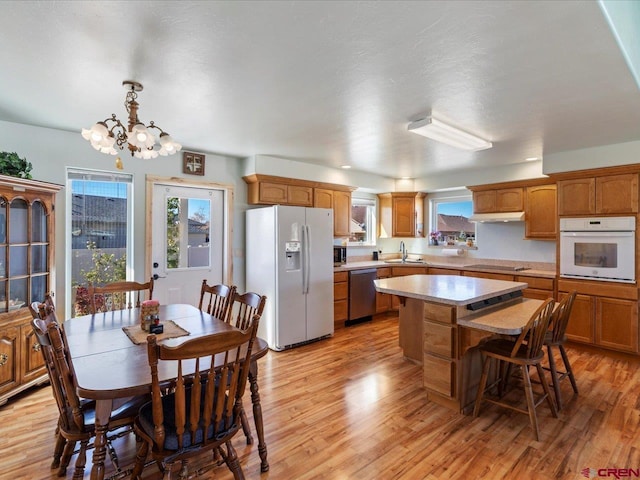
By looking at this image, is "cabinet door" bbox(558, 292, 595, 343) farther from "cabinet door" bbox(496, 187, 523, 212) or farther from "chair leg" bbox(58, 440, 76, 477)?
"chair leg" bbox(58, 440, 76, 477)

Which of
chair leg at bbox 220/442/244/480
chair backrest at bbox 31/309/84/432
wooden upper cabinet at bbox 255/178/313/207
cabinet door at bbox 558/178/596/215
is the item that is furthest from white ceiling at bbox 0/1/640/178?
chair leg at bbox 220/442/244/480

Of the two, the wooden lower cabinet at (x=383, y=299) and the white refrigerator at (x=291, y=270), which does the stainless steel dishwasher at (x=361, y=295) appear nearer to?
the wooden lower cabinet at (x=383, y=299)

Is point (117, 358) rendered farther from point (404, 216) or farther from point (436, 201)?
point (436, 201)

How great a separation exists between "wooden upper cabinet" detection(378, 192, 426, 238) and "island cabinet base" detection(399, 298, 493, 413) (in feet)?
11.7

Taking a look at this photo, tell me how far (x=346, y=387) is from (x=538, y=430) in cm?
146

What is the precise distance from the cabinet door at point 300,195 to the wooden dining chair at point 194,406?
3134 mm

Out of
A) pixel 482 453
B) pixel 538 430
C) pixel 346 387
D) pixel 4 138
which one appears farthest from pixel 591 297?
pixel 4 138

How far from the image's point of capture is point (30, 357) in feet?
9.51

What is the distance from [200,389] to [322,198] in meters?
3.79

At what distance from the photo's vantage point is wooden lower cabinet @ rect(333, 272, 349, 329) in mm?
4863

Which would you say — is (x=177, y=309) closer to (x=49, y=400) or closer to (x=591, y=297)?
(x=49, y=400)

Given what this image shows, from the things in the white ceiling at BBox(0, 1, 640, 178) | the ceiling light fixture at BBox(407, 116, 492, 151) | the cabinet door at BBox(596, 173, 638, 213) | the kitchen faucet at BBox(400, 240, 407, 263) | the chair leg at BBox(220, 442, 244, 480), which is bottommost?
the chair leg at BBox(220, 442, 244, 480)

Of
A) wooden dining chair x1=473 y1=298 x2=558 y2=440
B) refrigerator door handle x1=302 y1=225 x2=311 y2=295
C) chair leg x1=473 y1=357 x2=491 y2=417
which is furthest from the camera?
refrigerator door handle x1=302 y1=225 x2=311 y2=295

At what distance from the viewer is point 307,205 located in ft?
15.9
